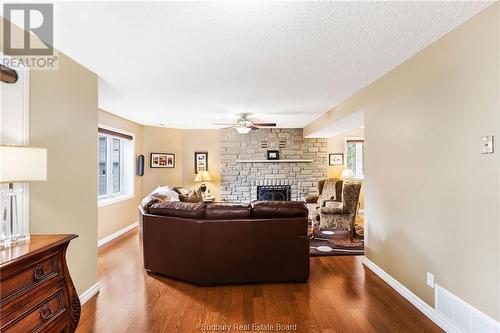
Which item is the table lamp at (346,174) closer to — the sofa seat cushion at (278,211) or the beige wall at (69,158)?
the sofa seat cushion at (278,211)

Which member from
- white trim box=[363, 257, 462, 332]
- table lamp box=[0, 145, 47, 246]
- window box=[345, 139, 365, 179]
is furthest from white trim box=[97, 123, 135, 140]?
window box=[345, 139, 365, 179]

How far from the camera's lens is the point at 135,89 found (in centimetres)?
337

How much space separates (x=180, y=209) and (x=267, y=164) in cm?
422

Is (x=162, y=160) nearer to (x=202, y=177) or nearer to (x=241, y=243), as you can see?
(x=202, y=177)

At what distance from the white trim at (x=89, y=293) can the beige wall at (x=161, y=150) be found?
3.62m

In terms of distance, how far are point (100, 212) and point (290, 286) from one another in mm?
3545

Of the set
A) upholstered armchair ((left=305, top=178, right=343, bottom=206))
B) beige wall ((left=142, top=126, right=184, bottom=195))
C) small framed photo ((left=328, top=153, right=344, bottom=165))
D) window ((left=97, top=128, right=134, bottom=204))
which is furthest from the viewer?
small framed photo ((left=328, top=153, right=344, bottom=165))

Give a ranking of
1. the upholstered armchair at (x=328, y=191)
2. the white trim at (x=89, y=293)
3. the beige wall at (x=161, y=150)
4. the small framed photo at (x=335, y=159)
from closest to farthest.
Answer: the white trim at (x=89, y=293) → the upholstered armchair at (x=328, y=191) → the beige wall at (x=161, y=150) → the small framed photo at (x=335, y=159)

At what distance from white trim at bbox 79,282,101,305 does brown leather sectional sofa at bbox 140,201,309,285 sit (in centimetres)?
89

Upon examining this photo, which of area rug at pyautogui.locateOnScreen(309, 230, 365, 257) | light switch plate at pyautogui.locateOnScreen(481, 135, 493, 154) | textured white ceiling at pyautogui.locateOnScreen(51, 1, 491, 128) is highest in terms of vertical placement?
textured white ceiling at pyautogui.locateOnScreen(51, 1, 491, 128)

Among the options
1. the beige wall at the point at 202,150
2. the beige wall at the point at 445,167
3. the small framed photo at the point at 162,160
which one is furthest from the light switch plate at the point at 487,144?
the small framed photo at the point at 162,160

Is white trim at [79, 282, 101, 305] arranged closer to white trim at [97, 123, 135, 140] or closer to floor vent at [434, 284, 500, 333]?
white trim at [97, 123, 135, 140]

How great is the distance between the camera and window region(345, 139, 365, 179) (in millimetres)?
7039

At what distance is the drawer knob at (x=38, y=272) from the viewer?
1.47 meters
